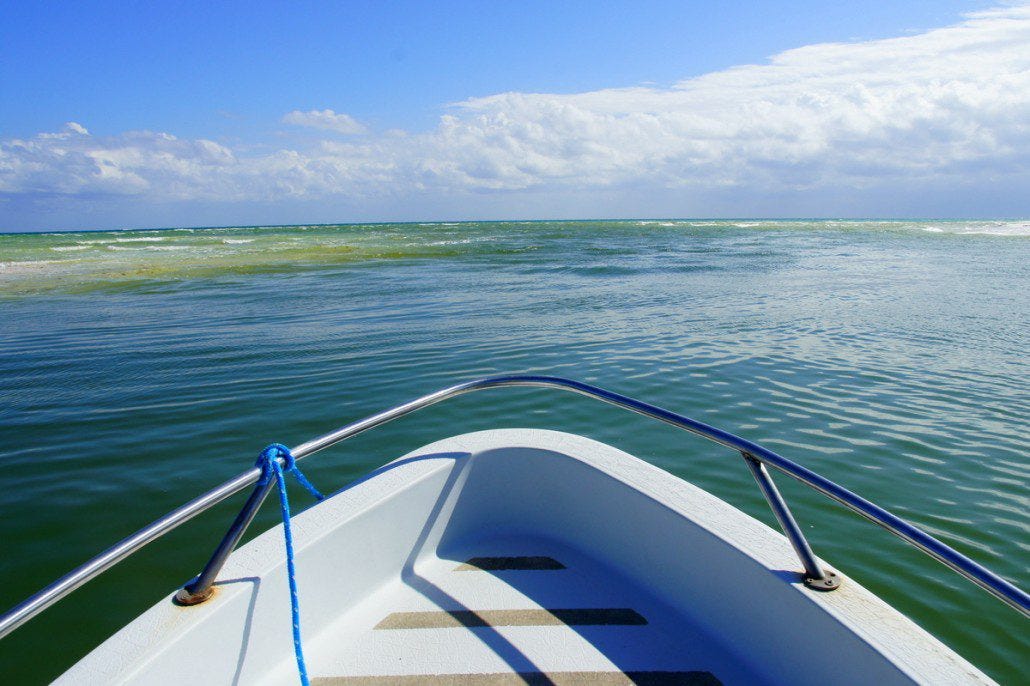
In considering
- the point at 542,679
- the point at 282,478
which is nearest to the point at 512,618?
the point at 542,679

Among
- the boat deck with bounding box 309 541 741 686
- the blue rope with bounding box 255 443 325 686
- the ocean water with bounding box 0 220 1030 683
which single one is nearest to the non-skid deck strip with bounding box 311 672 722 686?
the boat deck with bounding box 309 541 741 686

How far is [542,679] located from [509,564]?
2.45 feet

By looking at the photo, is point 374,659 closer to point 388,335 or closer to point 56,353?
point 388,335

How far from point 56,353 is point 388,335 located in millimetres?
5494

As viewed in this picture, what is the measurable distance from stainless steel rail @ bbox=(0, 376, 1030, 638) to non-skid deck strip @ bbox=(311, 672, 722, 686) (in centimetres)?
60

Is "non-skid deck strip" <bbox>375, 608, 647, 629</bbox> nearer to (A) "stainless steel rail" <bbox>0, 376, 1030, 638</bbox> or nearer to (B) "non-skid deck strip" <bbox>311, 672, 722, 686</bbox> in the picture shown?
(B) "non-skid deck strip" <bbox>311, 672, 722, 686</bbox>

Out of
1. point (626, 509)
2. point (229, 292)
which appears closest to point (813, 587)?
point (626, 509)

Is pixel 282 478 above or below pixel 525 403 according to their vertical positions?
above

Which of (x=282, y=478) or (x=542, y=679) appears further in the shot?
(x=542, y=679)

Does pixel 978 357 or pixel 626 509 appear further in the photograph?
pixel 978 357

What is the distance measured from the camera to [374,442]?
6.15 meters

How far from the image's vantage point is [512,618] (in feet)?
8.46

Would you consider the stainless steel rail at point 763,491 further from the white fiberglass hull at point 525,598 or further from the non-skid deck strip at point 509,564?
the non-skid deck strip at point 509,564

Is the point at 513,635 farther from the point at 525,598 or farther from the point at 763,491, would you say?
the point at 763,491
